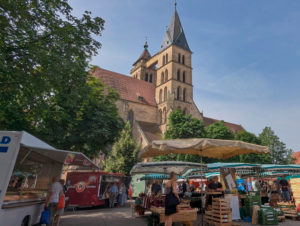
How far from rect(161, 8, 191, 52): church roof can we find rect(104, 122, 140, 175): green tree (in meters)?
24.2

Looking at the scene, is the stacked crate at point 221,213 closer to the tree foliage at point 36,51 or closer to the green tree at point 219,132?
the tree foliage at point 36,51

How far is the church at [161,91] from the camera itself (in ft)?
118

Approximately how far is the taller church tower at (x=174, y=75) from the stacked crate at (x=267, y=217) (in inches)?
1099

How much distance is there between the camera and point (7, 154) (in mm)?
4953

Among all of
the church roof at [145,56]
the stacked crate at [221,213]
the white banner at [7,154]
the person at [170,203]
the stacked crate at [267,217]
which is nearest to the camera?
the white banner at [7,154]

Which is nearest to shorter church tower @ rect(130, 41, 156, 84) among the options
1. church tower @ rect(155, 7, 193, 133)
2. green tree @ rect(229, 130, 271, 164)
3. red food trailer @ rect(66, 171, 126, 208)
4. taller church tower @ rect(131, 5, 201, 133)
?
taller church tower @ rect(131, 5, 201, 133)

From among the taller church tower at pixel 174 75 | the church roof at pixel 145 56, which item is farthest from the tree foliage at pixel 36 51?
the church roof at pixel 145 56

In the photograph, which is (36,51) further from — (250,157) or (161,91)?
(161,91)

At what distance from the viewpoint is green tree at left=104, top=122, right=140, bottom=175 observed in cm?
2627

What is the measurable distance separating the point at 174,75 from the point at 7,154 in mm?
36698

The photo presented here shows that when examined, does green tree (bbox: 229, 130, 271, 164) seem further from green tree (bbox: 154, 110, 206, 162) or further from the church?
the church

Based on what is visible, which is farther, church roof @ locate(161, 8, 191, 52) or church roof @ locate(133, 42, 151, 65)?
church roof @ locate(133, 42, 151, 65)

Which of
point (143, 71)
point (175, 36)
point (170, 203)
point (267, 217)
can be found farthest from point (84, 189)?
point (143, 71)

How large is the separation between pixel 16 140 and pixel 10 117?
618 centimetres
